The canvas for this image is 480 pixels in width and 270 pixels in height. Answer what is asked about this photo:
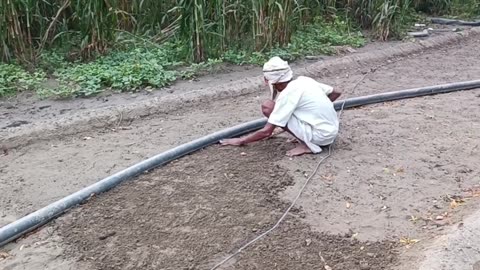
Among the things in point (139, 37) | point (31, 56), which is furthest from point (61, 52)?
point (139, 37)

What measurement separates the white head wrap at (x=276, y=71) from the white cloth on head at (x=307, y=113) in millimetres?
78

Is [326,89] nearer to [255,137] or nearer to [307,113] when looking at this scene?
[307,113]

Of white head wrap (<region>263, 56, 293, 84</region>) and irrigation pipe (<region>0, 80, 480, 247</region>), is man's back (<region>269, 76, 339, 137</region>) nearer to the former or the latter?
white head wrap (<region>263, 56, 293, 84</region>)

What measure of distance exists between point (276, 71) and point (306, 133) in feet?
1.61

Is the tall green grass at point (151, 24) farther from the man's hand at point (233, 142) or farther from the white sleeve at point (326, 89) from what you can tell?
the white sleeve at point (326, 89)

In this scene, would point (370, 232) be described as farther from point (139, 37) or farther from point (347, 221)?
point (139, 37)

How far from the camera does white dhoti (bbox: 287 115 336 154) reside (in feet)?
13.8

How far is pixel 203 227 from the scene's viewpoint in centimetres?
336

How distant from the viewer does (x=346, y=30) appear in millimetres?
8055

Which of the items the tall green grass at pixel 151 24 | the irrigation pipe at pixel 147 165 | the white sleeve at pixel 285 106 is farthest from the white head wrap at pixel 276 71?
the tall green grass at pixel 151 24

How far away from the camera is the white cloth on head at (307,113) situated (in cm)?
410

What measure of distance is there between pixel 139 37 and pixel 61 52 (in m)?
0.91

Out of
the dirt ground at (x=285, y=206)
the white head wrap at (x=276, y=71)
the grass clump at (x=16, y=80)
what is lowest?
the dirt ground at (x=285, y=206)

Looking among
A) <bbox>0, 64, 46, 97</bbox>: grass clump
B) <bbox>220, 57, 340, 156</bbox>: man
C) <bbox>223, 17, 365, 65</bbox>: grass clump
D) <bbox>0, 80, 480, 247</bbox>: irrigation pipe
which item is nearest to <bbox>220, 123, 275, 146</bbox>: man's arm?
<bbox>220, 57, 340, 156</bbox>: man
